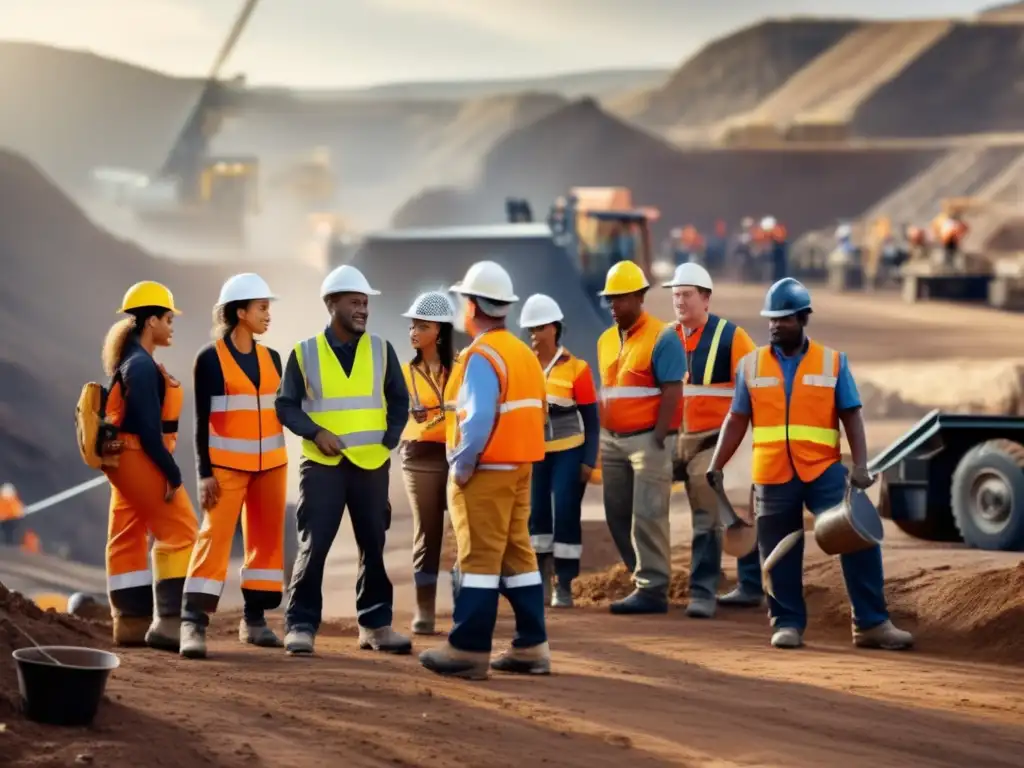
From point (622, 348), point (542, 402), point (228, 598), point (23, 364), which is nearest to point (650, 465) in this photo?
point (622, 348)

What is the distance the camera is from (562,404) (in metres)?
11.1

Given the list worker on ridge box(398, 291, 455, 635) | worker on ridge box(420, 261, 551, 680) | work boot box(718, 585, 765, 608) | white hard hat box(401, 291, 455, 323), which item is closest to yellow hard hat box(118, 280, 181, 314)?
white hard hat box(401, 291, 455, 323)

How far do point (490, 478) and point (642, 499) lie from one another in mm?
2689

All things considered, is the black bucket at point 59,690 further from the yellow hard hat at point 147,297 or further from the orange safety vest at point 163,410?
the yellow hard hat at point 147,297

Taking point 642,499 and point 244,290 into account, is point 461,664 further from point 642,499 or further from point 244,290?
point 642,499

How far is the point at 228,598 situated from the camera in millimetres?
16156

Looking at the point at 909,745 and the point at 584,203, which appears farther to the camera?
the point at 584,203

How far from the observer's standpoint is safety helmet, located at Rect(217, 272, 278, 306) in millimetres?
8688

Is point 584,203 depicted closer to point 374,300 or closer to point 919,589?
point 374,300

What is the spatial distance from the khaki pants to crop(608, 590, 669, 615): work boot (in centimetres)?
4

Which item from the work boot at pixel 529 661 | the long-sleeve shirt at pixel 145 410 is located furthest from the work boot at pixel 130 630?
the work boot at pixel 529 661

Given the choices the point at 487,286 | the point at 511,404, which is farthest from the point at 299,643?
the point at 487,286

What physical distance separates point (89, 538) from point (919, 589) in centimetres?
1339

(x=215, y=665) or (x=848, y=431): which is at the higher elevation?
(x=848, y=431)
